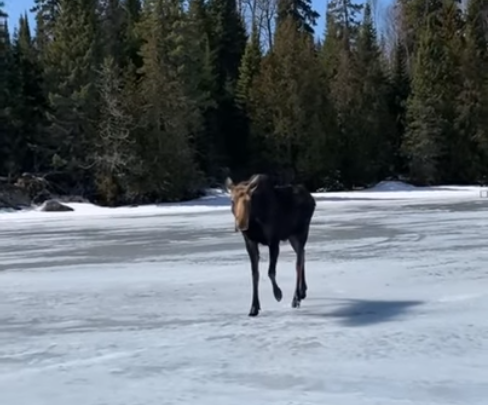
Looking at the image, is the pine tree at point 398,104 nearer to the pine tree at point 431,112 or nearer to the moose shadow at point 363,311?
the pine tree at point 431,112

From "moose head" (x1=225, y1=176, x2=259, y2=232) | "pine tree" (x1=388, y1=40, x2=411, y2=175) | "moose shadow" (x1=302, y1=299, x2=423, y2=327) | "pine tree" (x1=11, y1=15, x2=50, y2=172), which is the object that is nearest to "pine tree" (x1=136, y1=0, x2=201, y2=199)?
"pine tree" (x1=11, y1=15, x2=50, y2=172)

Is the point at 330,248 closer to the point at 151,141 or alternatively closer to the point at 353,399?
the point at 353,399

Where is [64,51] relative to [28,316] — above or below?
above

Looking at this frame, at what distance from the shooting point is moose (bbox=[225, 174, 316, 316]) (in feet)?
27.5

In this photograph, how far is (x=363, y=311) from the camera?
349 inches

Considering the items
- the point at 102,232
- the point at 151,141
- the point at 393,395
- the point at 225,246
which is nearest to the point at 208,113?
the point at 151,141

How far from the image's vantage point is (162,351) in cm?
710

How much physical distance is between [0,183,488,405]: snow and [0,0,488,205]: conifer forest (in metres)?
24.2

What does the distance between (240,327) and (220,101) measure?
44.4 meters

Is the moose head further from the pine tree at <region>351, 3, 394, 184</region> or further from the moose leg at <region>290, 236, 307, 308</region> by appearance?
the pine tree at <region>351, 3, 394, 184</region>

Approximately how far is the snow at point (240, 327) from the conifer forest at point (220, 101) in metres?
24.2

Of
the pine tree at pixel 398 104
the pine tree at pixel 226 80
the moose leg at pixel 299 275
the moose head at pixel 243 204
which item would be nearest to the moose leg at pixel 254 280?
the moose head at pixel 243 204

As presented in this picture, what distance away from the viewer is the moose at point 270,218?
8.37m

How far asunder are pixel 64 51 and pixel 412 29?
34723 millimetres
